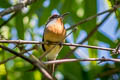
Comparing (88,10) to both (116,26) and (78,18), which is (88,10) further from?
(116,26)

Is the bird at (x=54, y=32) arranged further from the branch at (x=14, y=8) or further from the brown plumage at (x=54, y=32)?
the branch at (x=14, y=8)

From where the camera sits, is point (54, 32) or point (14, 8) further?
point (54, 32)

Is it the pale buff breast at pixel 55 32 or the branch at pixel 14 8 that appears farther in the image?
the pale buff breast at pixel 55 32

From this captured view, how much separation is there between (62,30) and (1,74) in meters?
0.88

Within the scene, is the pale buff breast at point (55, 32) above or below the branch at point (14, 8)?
below

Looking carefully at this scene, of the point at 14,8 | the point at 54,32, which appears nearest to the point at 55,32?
the point at 54,32

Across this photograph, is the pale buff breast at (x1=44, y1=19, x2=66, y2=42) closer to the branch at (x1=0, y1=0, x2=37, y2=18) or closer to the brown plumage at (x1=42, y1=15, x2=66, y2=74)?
the brown plumage at (x1=42, y1=15, x2=66, y2=74)

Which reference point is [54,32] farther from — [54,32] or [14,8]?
[14,8]

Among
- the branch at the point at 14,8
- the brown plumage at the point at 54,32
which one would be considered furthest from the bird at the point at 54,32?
the branch at the point at 14,8

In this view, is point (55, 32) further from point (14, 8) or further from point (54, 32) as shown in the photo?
point (14, 8)

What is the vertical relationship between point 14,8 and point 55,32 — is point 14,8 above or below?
above

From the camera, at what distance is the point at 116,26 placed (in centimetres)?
420

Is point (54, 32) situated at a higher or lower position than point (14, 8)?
lower

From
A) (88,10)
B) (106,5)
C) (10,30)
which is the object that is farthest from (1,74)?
(106,5)
